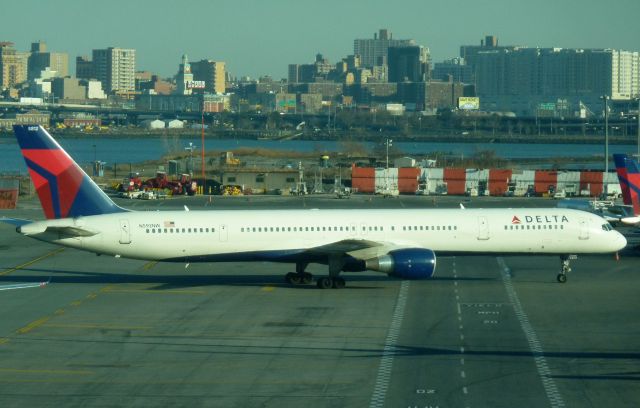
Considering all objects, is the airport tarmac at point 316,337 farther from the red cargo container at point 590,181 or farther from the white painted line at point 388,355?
the red cargo container at point 590,181

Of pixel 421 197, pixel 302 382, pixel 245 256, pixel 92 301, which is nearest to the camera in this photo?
pixel 302 382

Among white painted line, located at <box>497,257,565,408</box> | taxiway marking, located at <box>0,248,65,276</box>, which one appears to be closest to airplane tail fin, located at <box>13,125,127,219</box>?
taxiway marking, located at <box>0,248,65,276</box>

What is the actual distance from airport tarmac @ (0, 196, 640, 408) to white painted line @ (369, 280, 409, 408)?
0.08 meters

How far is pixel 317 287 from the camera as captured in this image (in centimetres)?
5162

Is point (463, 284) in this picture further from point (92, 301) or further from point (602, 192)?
point (602, 192)

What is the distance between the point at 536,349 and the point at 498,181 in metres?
83.1

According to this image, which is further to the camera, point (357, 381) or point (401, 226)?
point (401, 226)

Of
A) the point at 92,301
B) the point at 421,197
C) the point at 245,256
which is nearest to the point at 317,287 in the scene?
the point at 245,256

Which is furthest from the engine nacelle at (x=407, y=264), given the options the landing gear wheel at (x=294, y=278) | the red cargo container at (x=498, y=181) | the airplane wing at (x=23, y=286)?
the red cargo container at (x=498, y=181)

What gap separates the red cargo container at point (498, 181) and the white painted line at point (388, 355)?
231 ft

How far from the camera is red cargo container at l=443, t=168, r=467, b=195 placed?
394 ft

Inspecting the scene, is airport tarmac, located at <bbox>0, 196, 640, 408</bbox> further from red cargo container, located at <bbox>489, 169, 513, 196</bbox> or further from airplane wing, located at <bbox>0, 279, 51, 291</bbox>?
red cargo container, located at <bbox>489, 169, 513, 196</bbox>

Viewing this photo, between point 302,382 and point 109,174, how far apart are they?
399ft

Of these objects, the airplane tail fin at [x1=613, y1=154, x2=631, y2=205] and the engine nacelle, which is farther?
the airplane tail fin at [x1=613, y1=154, x2=631, y2=205]
